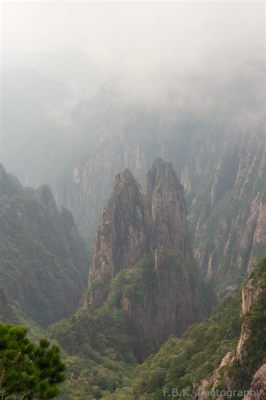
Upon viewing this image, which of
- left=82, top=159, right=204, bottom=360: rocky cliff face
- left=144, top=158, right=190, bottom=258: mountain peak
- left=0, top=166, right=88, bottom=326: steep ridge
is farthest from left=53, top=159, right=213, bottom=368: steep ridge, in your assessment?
left=0, top=166, right=88, bottom=326: steep ridge

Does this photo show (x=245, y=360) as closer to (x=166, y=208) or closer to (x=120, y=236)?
(x=120, y=236)

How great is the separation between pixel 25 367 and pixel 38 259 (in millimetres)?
113589

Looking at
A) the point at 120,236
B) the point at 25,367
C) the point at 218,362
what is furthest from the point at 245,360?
the point at 120,236

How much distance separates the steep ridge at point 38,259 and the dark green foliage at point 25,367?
82.6 meters

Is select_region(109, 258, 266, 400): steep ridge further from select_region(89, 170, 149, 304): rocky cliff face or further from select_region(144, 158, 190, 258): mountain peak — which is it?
select_region(144, 158, 190, 258): mountain peak

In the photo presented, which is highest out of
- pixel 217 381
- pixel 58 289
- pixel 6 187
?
pixel 6 187

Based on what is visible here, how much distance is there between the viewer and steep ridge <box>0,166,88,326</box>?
11431 cm

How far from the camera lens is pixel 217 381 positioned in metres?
43.4

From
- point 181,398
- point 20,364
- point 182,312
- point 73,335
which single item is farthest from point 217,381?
point 182,312

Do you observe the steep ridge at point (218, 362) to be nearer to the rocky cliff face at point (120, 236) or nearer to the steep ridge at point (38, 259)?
the rocky cliff face at point (120, 236)

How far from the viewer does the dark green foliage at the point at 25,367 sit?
1759 cm

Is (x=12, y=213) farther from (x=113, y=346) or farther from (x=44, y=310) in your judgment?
(x=113, y=346)

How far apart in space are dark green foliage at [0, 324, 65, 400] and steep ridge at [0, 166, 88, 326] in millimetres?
82623

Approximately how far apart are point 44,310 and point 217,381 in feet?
256
